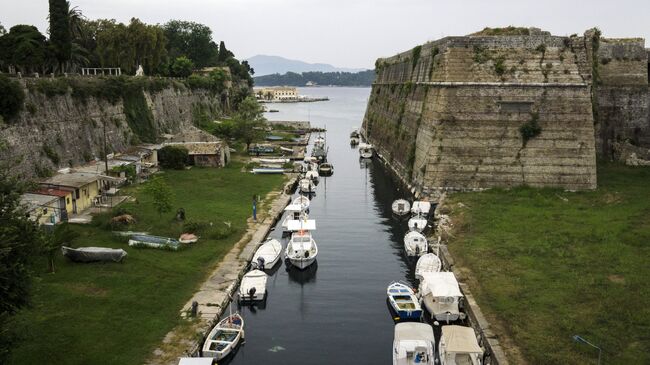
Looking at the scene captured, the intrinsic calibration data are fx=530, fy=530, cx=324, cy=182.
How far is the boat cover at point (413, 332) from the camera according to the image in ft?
58.0

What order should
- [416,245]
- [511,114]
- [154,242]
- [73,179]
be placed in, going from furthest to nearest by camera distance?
1. [511,114]
2. [73,179]
3. [416,245]
4. [154,242]

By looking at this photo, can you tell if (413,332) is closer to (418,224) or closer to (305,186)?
(418,224)

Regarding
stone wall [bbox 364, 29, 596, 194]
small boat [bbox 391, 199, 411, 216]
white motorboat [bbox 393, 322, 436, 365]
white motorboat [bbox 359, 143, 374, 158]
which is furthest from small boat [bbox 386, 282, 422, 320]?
white motorboat [bbox 359, 143, 374, 158]

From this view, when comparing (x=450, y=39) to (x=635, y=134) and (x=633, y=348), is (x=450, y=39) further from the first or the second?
(x=633, y=348)

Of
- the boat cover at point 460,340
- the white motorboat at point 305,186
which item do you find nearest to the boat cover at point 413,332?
the boat cover at point 460,340

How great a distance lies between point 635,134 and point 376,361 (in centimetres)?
4079

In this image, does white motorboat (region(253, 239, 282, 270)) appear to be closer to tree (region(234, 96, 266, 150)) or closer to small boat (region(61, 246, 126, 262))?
small boat (region(61, 246, 126, 262))

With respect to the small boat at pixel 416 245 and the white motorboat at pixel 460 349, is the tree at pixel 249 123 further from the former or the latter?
the white motorboat at pixel 460 349

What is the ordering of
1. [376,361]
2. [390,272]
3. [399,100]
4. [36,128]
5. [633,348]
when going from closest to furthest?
[633,348], [376,361], [390,272], [36,128], [399,100]

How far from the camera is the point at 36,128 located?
36.6m

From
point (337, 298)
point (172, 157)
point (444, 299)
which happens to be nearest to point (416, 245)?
point (337, 298)

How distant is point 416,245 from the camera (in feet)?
93.8

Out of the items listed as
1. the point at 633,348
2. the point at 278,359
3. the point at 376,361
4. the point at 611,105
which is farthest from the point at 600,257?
the point at 611,105

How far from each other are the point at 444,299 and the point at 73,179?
2434cm
